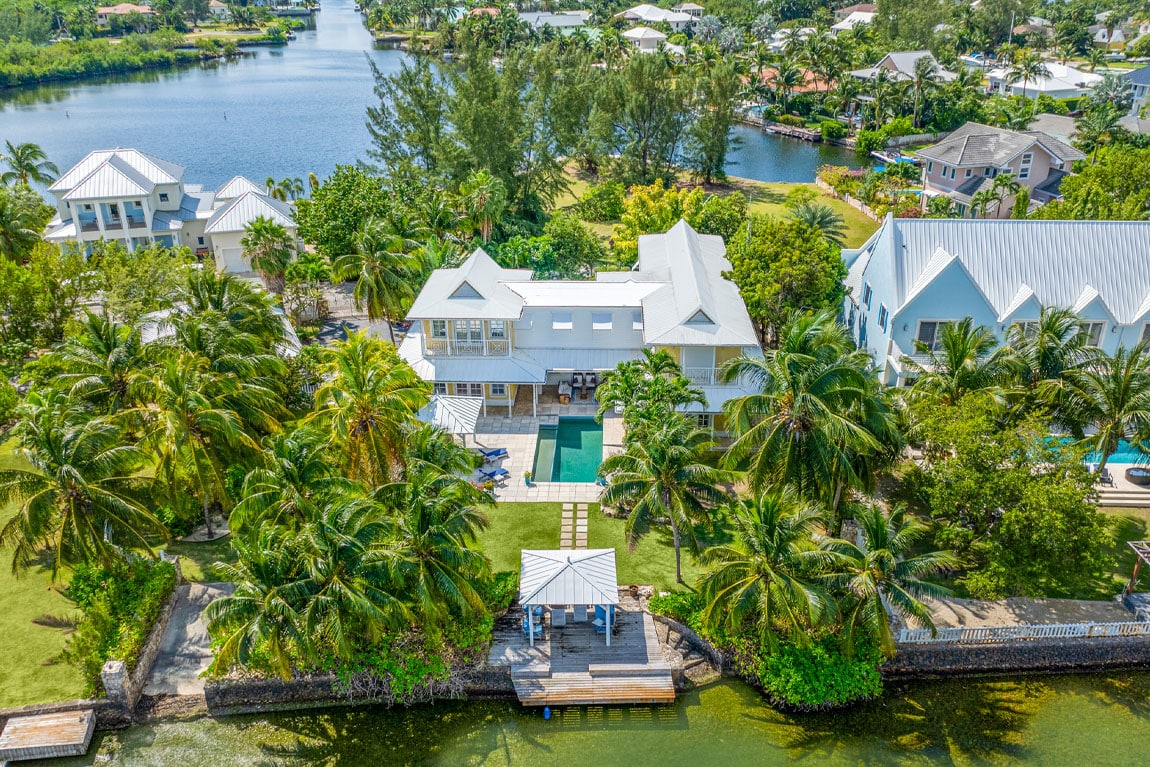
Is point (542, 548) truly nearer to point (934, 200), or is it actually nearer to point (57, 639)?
point (57, 639)

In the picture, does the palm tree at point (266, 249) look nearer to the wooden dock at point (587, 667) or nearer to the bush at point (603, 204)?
the bush at point (603, 204)

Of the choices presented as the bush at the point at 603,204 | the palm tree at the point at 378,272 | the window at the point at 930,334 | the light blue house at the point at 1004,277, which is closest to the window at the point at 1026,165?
the light blue house at the point at 1004,277

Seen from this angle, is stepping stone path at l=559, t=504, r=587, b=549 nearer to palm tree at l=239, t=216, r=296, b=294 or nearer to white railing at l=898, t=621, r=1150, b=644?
white railing at l=898, t=621, r=1150, b=644

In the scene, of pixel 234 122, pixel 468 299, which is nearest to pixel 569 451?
pixel 468 299

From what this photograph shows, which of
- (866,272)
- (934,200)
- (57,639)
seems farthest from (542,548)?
(934,200)

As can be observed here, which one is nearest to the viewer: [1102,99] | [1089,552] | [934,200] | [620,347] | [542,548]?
[1089,552]

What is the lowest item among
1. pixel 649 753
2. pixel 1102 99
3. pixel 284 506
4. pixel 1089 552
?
pixel 649 753

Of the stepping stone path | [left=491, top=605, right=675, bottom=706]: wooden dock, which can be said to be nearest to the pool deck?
the stepping stone path
